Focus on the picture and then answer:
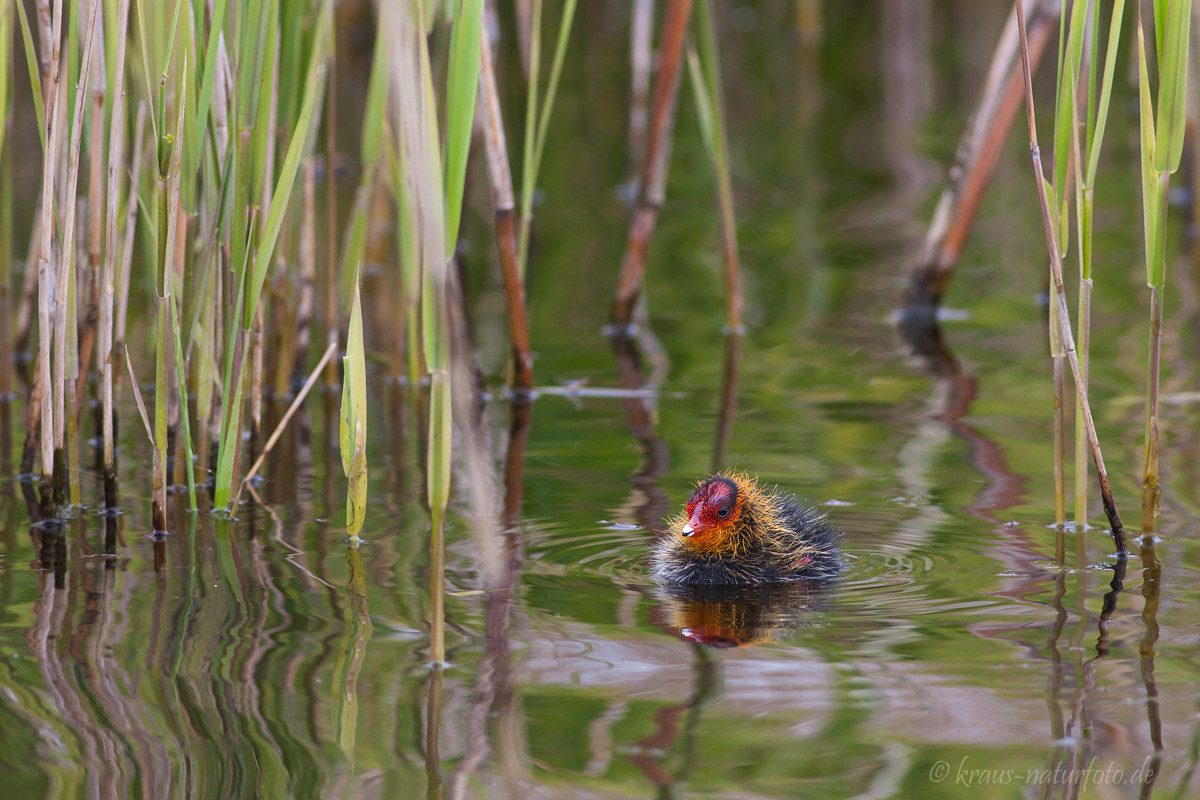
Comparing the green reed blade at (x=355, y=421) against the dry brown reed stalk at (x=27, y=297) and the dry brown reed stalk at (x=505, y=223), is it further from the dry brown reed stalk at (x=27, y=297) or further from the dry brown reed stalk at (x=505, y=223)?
the dry brown reed stalk at (x=27, y=297)

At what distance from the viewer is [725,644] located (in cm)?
321

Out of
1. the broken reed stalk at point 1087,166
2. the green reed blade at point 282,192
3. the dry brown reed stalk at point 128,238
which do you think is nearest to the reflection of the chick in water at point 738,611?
the broken reed stalk at point 1087,166

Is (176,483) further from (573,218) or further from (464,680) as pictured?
(573,218)

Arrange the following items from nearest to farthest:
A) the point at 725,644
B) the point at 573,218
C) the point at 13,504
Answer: the point at 725,644, the point at 13,504, the point at 573,218

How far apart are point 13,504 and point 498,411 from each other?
1.76 m

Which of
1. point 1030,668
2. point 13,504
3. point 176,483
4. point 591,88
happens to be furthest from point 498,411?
point 591,88

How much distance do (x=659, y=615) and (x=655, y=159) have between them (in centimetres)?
289

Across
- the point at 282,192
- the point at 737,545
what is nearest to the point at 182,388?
the point at 282,192

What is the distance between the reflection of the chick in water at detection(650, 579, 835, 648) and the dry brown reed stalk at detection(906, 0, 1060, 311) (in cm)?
280

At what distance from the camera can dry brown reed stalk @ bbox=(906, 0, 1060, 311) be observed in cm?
560

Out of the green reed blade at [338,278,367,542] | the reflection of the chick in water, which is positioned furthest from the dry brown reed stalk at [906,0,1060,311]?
the green reed blade at [338,278,367,542]

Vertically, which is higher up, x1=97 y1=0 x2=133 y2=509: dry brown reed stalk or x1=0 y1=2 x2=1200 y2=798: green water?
x1=97 y1=0 x2=133 y2=509: dry brown reed stalk

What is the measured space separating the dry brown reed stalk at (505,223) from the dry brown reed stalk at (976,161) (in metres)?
2.04

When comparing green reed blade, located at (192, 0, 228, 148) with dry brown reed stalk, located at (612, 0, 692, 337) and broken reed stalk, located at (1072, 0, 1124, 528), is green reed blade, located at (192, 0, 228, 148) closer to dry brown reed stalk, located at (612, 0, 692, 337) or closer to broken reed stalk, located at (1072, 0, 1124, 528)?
broken reed stalk, located at (1072, 0, 1124, 528)
